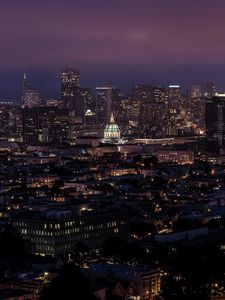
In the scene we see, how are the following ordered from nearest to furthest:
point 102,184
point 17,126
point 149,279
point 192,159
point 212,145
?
point 149,279 < point 102,184 < point 192,159 < point 212,145 < point 17,126

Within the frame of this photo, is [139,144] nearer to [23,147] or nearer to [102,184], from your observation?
[23,147]

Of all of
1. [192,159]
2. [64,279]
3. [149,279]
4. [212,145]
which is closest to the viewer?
[64,279]

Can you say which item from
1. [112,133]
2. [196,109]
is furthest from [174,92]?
[112,133]

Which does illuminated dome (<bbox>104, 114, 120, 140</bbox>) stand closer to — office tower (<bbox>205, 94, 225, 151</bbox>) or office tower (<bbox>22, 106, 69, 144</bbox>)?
office tower (<bbox>22, 106, 69, 144</bbox>)

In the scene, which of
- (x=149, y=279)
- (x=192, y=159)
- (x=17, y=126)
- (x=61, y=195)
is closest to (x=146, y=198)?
(x=61, y=195)

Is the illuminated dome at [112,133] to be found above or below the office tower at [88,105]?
below

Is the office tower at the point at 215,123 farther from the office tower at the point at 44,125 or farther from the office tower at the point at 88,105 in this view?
the office tower at the point at 88,105

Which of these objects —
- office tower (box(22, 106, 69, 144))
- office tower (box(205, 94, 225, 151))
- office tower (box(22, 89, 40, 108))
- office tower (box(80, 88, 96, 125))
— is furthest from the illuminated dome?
office tower (box(22, 89, 40, 108))

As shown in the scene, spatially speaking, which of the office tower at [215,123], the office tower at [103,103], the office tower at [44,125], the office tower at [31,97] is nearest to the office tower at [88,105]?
the office tower at [103,103]
